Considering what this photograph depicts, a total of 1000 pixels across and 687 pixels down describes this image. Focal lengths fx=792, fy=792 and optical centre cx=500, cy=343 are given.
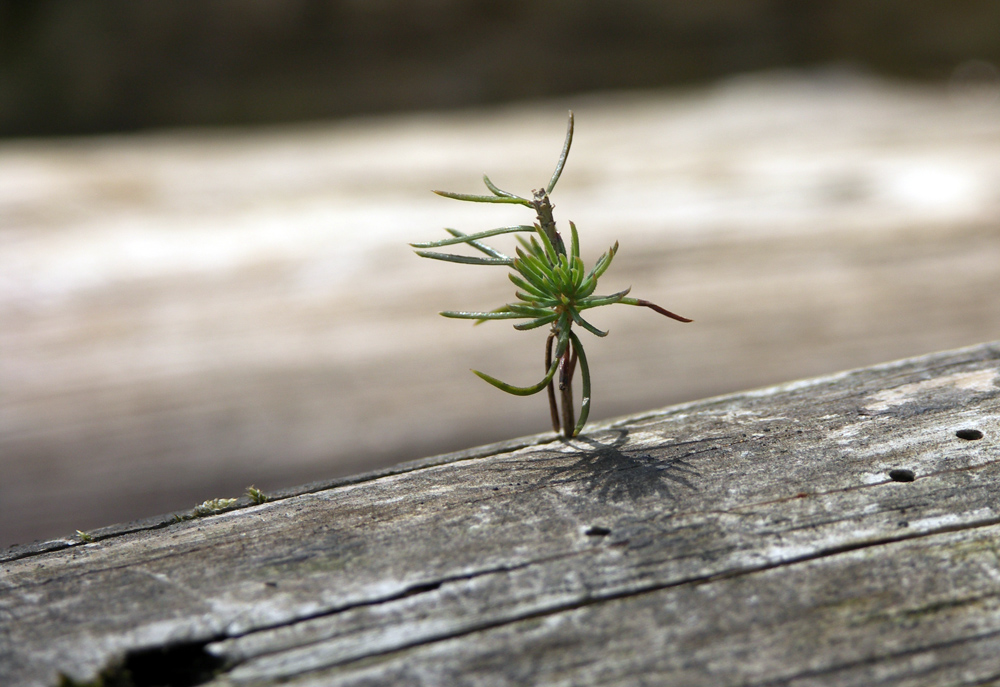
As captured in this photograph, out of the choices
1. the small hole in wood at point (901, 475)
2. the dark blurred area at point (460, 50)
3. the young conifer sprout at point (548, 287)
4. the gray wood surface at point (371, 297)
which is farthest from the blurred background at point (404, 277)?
the dark blurred area at point (460, 50)

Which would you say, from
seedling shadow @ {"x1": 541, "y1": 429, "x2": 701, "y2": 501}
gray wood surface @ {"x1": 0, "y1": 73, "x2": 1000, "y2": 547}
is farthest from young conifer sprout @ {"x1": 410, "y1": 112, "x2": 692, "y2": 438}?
gray wood surface @ {"x1": 0, "y1": 73, "x2": 1000, "y2": 547}

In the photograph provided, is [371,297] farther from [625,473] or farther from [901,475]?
[901,475]

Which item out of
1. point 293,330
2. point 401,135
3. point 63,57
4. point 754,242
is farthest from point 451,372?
point 63,57

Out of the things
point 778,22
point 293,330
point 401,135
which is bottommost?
point 293,330

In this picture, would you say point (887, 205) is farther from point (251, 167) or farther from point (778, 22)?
point (778, 22)

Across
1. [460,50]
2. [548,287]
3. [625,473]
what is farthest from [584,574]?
[460,50]

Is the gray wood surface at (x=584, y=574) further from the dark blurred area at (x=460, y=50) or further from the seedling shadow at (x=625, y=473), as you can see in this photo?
the dark blurred area at (x=460, y=50)

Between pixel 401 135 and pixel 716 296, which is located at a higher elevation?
pixel 401 135
